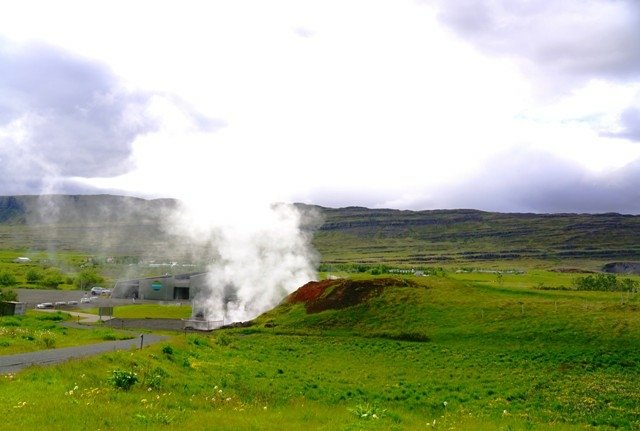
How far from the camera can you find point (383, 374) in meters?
40.5

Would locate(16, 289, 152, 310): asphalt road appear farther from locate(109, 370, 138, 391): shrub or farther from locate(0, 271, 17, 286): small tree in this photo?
locate(109, 370, 138, 391): shrub

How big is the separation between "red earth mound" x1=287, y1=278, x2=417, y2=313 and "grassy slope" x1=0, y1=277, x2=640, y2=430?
1.98 meters

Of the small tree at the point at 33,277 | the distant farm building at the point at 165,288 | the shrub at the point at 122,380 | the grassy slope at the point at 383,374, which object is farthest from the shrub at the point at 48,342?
the small tree at the point at 33,277

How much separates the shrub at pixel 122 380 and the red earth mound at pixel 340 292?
54.9 m

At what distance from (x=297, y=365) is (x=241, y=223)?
82715 mm

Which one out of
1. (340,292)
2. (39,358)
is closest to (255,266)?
(340,292)

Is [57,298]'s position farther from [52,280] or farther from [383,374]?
[383,374]

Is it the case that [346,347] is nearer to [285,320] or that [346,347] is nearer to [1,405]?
[285,320]

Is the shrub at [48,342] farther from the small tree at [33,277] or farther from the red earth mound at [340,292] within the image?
the small tree at [33,277]

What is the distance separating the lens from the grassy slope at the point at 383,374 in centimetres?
1841

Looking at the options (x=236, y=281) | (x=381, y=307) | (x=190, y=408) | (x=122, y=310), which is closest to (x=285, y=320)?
(x=381, y=307)

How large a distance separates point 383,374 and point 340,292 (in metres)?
38.7

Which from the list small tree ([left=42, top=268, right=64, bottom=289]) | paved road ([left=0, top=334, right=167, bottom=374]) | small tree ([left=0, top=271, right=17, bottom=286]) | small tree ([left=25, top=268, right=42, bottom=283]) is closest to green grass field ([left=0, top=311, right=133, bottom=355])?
paved road ([left=0, top=334, right=167, bottom=374])

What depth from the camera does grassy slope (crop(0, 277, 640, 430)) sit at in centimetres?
1841
